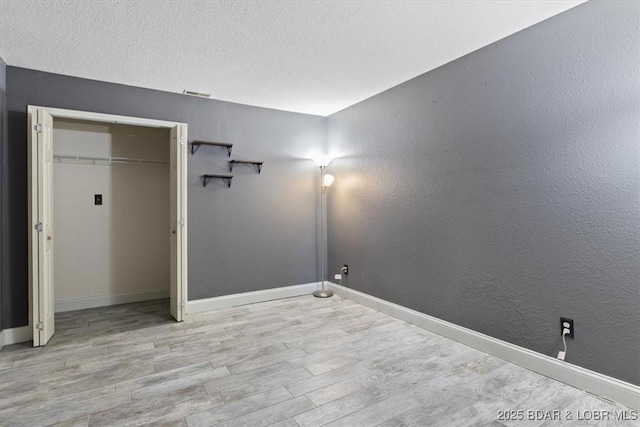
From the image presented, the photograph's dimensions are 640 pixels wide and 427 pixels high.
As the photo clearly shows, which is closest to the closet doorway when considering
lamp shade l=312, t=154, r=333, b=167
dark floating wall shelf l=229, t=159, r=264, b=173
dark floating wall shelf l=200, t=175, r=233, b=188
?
dark floating wall shelf l=200, t=175, r=233, b=188

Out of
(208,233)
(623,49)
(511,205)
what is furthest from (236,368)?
(623,49)

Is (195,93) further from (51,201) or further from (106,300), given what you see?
(106,300)

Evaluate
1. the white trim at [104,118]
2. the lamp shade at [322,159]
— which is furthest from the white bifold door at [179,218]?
the lamp shade at [322,159]

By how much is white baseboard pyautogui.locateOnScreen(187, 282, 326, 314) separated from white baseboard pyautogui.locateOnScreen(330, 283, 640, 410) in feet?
4.53

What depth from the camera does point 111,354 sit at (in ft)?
9.20

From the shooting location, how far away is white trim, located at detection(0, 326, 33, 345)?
3.00 metres

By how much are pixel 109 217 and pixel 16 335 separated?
1.63 m

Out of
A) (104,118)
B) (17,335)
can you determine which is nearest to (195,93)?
(104,118)

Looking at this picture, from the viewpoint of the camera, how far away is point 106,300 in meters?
4.23

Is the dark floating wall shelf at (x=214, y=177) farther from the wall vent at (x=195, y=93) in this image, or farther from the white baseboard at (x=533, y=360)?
the white baseboard at (x=533, y=360)

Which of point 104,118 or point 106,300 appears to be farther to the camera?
point 106,300

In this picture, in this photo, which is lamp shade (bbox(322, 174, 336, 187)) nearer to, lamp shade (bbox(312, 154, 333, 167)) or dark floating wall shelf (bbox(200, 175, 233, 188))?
lamp shade (bbox(312, 154, 333, 167))

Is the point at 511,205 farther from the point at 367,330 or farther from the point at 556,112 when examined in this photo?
the point at 367,330

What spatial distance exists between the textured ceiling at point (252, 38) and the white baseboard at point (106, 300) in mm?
2644
